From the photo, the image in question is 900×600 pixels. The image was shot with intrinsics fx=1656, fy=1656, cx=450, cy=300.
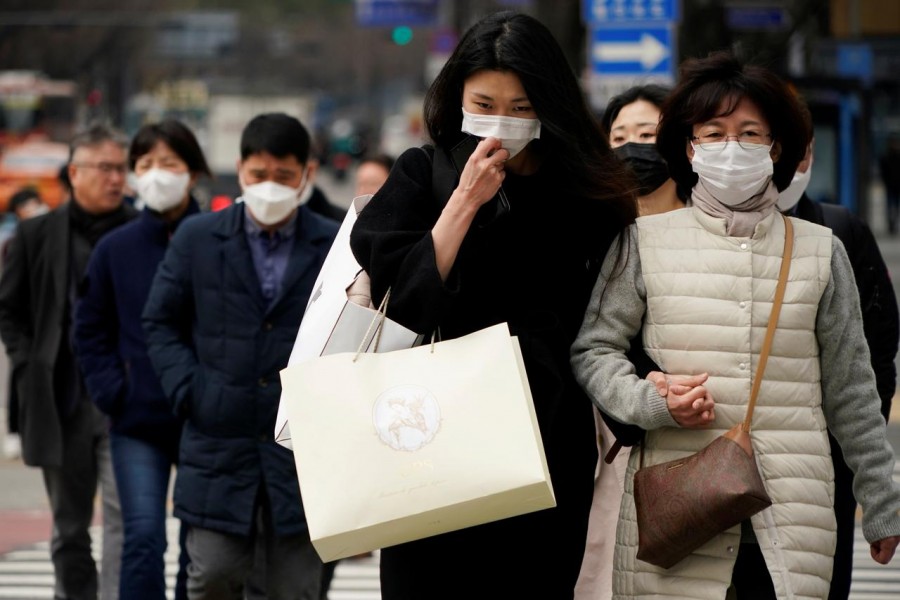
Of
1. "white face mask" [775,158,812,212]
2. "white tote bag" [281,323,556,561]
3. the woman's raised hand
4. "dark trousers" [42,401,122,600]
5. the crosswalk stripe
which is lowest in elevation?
the crosswalk stripe

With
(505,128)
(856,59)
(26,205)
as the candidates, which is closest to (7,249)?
(505,128)

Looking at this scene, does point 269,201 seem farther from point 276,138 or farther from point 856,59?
point 856,59

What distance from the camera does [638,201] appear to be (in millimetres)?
4895

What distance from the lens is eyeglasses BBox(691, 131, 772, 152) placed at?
143 inches

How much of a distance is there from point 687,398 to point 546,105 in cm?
68

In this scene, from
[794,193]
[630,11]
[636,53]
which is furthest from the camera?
[630,11]

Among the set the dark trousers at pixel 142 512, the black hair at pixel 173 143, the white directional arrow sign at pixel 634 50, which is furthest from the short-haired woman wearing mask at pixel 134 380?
the white directional arrow sign at pixel 634 50

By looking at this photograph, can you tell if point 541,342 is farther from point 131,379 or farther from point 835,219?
point 131,379

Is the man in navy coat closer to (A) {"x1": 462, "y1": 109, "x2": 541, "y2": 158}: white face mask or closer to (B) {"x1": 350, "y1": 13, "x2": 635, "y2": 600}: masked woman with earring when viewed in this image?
(B) {"x1": 350, "y1": 13, "x2": 635, "y2": 600}: masked woman with earring

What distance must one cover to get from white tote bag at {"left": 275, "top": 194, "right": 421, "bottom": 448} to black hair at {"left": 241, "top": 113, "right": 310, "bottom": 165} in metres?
1.86

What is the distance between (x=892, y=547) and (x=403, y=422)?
3.94 ft

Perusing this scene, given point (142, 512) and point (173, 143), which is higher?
point (173, 143)

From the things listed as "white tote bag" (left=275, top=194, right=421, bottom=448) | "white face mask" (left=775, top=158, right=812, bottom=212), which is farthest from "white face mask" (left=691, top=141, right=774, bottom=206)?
"white face mask" (left=775, top=158, right=812, bottom=212)

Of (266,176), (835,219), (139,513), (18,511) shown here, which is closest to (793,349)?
(835,219)
